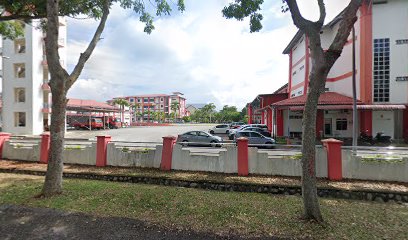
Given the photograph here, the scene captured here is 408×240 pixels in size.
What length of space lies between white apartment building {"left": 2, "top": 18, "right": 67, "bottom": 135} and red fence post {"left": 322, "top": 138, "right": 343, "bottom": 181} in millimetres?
31140

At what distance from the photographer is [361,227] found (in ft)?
15.7

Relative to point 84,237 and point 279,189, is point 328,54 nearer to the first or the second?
point 279,189

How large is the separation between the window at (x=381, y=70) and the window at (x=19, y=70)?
123 ft

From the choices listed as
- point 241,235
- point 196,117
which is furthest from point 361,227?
point 196,117

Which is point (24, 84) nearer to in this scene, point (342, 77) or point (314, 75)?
point (314, 75)

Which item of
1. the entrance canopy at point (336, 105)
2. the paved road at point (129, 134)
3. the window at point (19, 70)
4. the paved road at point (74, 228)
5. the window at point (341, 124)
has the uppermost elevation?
the window at point (19, 70)

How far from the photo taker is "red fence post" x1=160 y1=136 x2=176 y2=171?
9500 mm

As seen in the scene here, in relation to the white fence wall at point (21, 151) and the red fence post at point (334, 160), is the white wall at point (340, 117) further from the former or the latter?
the white fence wall at point (21, 151)

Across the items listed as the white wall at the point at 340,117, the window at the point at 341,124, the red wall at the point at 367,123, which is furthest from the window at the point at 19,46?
the red wall at the point at 367,123

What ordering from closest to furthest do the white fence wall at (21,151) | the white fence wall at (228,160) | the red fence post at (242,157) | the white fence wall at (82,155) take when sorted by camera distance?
1. the white fence wall at (228,160)
2. the red fence post at (242,157)
3. the white fence wall at (82,155)
4. the white fence wall at (21,151)

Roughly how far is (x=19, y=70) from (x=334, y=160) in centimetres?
3507

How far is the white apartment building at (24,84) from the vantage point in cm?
2770

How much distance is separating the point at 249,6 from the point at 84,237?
7.15 meters

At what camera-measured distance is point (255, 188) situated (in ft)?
24.7
